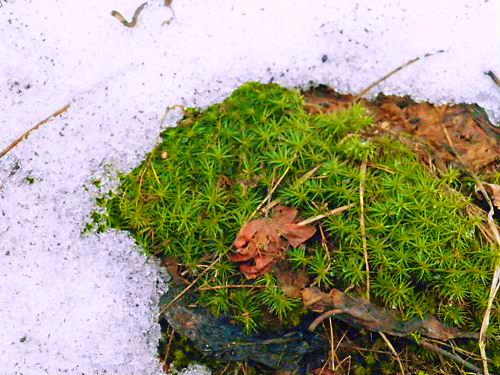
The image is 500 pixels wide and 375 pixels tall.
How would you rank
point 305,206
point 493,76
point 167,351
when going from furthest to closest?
1. point 493,76
2. point 167,351
3. point 305,206

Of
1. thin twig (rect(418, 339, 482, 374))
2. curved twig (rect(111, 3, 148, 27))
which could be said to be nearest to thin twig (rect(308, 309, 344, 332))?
thin twig (rect(418, 339, 482, 374))

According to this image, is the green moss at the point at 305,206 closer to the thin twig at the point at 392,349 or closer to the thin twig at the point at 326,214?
the thin twig at the point at 326,214

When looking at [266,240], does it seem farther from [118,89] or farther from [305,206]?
[118,89]

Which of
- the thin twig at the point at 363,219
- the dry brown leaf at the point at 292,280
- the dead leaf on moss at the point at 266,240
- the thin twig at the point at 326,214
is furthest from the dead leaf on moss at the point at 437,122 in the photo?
the dry brown leaf at the point at 292,280

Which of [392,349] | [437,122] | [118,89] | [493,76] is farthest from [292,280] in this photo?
[493,76]

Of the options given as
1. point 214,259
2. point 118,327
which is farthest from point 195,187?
point 118,327

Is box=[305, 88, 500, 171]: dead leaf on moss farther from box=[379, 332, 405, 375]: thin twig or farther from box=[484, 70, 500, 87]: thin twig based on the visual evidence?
box=[379, 332, 405, 375]: thin twig
